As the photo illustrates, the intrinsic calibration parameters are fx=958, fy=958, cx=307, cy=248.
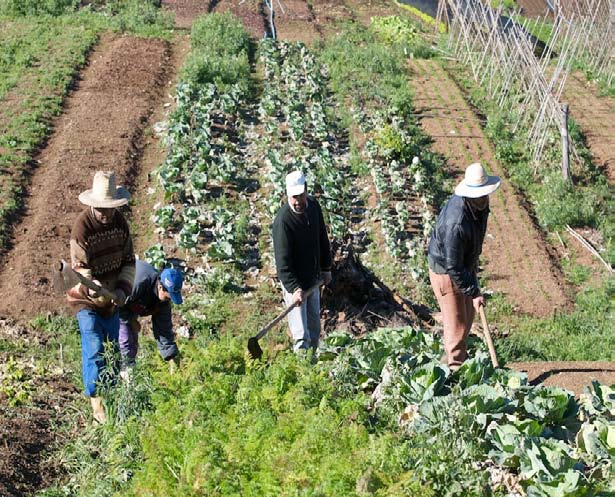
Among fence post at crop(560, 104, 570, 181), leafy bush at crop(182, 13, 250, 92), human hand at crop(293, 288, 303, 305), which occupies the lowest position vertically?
leafy bush at crop(182, 13, 250, 92)

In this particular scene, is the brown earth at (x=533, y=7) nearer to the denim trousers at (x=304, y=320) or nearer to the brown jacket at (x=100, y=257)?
the denim trousers at (x=304, y=320)

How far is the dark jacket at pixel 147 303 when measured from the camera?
6535mm

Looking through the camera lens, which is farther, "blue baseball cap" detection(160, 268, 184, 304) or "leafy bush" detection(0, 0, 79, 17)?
"leafy bush" detection(0, 0, 79, 17)

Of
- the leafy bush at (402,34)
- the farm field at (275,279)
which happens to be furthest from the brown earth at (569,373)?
the leafy bush at (402,34)

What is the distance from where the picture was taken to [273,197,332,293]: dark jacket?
6621 mm

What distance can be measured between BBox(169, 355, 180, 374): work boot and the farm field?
110 millimetres

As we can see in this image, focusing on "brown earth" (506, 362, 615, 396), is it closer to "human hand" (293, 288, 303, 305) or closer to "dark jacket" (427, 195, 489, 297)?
"dark jacket" (427, 195, 489, 297)

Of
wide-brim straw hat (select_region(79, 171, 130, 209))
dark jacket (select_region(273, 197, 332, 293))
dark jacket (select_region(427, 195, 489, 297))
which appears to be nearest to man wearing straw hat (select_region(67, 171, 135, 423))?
wide-brim straw hat (select_region(79, 171, 130, 209))

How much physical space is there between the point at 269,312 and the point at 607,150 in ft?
21.9

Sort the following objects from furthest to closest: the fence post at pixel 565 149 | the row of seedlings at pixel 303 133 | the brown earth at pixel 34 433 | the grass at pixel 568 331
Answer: the fence post at pixel 565 149
the row of seedlings at pixel 303 133
the grass at pixel 568 331
the brown earth at pixel 34 433

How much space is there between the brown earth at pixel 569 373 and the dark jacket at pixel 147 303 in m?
2.57

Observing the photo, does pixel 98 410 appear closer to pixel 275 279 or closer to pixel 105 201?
pixel 105 201

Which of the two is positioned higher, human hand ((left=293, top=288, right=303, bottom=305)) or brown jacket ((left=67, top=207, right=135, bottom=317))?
brown jacket ((left=67, top=207, right=135, bottom=317))

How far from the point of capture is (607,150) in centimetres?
1341
